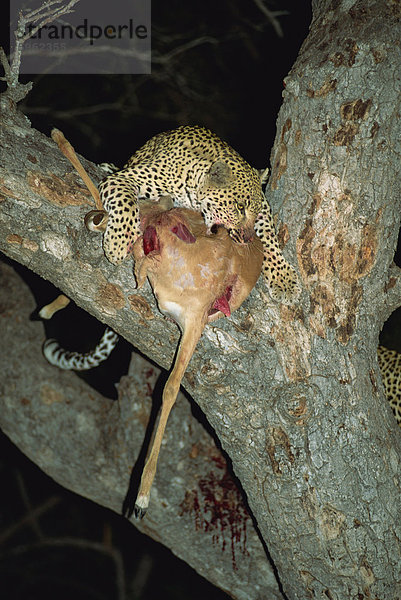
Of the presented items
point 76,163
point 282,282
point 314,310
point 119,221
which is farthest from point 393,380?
point 76,163

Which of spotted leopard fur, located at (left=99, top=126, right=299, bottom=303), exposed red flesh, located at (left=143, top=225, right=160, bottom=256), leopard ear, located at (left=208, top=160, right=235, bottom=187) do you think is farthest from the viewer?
leopard ear, located at (left=208, top=160, right=235, bottom=187)

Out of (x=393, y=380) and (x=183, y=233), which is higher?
(x=183, y=233)

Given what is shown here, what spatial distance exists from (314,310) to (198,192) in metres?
0.67

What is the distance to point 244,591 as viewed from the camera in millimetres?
3078

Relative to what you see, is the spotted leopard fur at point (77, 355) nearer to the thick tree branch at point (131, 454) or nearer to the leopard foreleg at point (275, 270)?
the thick tree branch at point (131, 454)

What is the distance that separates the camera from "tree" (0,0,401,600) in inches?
85.5

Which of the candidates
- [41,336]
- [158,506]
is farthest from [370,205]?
[41,336]

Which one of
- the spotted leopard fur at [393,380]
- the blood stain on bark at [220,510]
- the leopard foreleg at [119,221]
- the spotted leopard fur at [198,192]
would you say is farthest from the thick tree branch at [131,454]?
the leopard foreleg at [119,221]

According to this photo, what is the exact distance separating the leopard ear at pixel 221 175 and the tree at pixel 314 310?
19 centimetres

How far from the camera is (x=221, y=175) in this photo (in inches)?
93.4

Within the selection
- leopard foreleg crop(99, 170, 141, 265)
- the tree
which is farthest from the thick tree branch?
leopard foreleg crop(99, 170, 141, 265)

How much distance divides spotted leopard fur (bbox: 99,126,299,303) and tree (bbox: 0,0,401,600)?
0.22 feet

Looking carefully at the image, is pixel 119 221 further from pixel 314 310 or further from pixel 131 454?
pixel 131 454

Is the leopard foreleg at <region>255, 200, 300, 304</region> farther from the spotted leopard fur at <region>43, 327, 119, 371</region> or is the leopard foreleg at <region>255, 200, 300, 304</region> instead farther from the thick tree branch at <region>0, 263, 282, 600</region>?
the spotted leopard fur at <region>43, 327, 119, 371</region>
